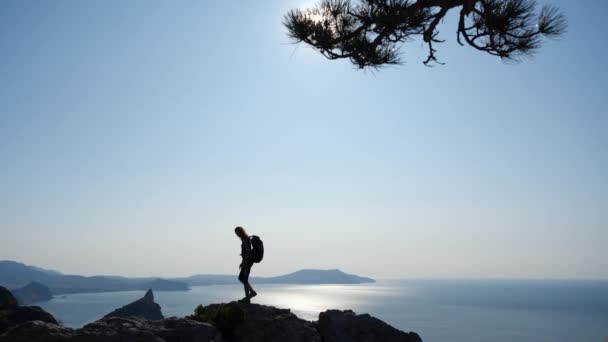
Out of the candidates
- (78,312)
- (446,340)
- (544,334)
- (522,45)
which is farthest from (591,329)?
(78,312)

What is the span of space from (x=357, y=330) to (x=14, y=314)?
965 centimetres

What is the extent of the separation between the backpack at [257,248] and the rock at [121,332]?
2355 mm

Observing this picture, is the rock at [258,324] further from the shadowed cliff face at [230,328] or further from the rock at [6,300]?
the rock at [6,300]

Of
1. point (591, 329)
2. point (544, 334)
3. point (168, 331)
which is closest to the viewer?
point (168, 331)

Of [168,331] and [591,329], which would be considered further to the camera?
[591,329]

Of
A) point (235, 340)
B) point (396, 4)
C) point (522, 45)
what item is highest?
point (396, 4)

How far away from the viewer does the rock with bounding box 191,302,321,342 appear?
9.41 m

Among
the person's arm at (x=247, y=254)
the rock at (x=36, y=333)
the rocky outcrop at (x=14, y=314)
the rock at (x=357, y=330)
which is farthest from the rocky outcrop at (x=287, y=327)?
the rocky outcrop at (x=14, y=314)

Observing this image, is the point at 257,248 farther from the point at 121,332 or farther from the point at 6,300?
the point at 6,300

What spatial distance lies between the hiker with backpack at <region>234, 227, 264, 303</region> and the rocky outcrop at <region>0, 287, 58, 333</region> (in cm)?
518

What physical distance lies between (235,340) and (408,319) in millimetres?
149091

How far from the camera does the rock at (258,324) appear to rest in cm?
941

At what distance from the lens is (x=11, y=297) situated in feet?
37.1

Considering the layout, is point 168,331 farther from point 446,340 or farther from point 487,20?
point 446,340
